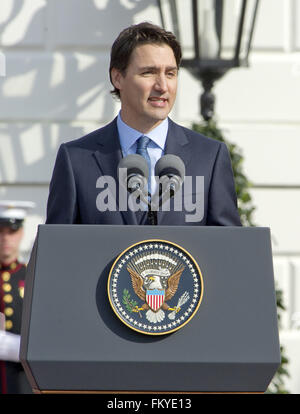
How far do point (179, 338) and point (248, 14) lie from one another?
12.1 feet

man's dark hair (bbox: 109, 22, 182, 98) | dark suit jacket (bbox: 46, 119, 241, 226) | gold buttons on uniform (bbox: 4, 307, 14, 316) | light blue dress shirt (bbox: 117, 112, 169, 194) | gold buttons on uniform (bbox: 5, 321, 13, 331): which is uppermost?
man's dark hair (bbox: 109, 22, 182, 98)

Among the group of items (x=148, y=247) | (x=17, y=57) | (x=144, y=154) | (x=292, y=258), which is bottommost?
(x=292, y=258)

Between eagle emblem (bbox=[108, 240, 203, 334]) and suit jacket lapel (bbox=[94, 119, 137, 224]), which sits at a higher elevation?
suit jacket lapel (bbox=[94, 119, 137, 224])

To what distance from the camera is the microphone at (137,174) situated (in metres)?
2.72

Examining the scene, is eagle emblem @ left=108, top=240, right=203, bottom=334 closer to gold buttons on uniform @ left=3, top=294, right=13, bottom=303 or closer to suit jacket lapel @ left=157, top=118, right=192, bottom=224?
suit jacket lapel @ left=157, top=118, right=192, bottom=224

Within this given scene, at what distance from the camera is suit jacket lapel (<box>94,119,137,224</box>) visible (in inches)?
115

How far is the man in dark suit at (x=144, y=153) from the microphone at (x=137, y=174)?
11cm

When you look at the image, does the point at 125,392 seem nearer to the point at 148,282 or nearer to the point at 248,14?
the point at 148,282

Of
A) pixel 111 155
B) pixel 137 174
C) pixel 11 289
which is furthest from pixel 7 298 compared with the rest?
pixel 137 174

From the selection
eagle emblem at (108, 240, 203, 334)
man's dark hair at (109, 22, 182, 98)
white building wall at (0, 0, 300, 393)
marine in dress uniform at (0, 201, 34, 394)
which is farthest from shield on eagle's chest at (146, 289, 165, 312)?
white building wall at (0, 0, 300, 393)

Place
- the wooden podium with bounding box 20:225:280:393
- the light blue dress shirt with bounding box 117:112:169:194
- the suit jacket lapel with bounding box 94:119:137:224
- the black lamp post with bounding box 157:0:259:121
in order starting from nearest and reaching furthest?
1. the wooden podium with bounding box 20:225:280:393
2. the suit jacket lapel with bounding box 94:119:137:224
3. the light blue dress shirt with bounding box 117:112:169:194
4. the black lamp post with bounding box 157:0:259:121

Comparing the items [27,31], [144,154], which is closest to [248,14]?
[27,31]

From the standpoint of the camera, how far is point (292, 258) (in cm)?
664
